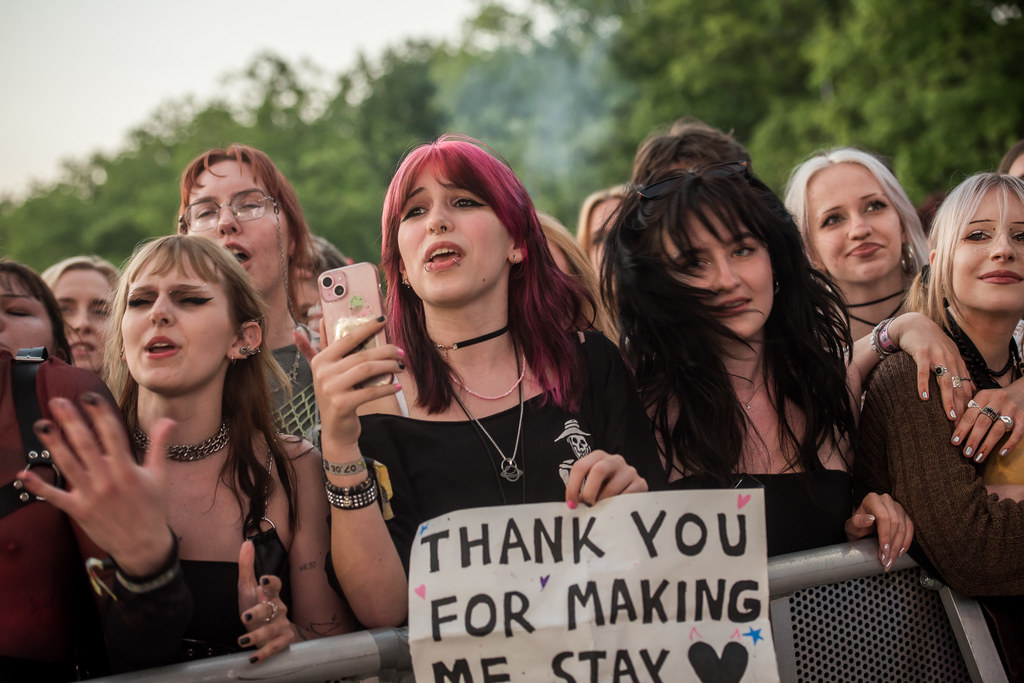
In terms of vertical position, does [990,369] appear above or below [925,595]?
above

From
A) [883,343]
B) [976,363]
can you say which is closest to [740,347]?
[883,343]

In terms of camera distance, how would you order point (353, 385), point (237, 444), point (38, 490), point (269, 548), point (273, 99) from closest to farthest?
point (38, 490), point (353, 385), point (269, 548), point (237, 444), point (273, 99)

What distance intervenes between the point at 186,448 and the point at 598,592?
1381 mm

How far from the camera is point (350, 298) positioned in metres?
2.46

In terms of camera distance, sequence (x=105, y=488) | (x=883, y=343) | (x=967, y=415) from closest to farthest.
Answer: (x=105, y=488) < (x=967, y=415) < (x=883, y=343)

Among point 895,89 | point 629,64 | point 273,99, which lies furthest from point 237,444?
point 273,99

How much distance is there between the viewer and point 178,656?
246 centimetres

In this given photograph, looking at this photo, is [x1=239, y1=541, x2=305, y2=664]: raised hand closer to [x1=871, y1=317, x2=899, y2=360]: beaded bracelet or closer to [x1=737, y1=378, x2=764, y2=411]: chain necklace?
[x1=737, y1=378, x2=764, y2=411]: chain necklace

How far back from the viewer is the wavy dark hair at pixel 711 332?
306cm

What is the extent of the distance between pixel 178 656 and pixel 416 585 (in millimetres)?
701

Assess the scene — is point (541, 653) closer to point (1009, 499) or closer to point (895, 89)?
point (1009, 499)

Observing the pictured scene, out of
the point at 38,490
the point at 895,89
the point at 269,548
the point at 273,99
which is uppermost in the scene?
the point at 273,99

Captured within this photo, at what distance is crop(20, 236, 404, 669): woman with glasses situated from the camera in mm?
2068

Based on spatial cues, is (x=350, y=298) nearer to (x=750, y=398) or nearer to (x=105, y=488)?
(x=105, y=488)
